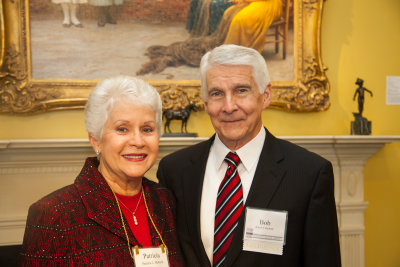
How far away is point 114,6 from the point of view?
11.8ft

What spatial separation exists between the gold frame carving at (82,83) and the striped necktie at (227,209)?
1.89m

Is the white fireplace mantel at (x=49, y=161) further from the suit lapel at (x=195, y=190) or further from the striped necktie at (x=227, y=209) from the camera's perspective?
the striped necktie at (x=227, y=209)

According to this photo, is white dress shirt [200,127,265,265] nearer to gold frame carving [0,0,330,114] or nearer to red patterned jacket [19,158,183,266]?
red patterned jacket [19,158,183,266]

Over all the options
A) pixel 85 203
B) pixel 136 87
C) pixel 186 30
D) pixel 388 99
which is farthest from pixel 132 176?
pixel 388 99

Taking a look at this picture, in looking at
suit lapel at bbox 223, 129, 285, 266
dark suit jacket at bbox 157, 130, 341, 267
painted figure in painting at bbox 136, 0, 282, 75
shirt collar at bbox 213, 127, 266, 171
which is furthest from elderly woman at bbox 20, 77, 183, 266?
painted figure in painting at bbox 136, 0, 282, 75

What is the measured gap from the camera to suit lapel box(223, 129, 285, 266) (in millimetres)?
1773

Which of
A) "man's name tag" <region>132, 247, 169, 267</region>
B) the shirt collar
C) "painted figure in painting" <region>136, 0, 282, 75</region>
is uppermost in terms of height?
"painted figure in painting" <region>136, 0, 282, 75</region>

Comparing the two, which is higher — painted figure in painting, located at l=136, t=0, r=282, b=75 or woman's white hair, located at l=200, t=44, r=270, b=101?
painted figure in painting, located at l=136, t=0, r=282, b=75

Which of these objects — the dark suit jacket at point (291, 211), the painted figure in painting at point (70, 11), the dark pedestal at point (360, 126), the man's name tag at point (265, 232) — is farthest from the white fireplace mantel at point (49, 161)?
the man's name tag at point (265, 232)

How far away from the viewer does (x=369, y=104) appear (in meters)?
4.16

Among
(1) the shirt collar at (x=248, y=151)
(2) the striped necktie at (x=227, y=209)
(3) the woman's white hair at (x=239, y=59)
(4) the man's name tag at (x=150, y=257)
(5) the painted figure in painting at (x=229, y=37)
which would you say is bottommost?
(4) the man's name tag at (x=150, y=257)

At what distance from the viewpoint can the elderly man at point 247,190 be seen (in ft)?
5.83

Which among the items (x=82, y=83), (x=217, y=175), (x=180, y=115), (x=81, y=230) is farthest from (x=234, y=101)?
(x=82, y=83)

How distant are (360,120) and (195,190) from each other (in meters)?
2.49
